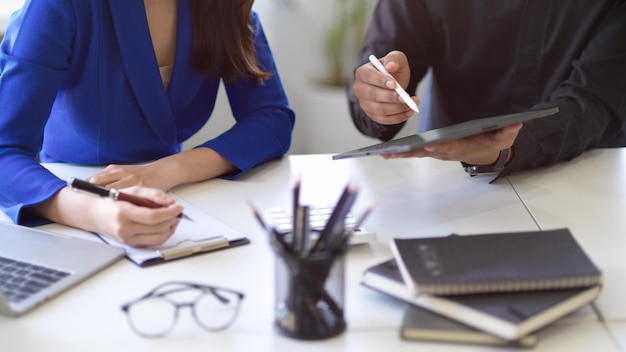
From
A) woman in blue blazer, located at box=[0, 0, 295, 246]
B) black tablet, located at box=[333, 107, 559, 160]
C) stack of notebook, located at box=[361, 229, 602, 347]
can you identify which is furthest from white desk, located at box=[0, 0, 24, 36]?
stack of notebook, located at box=[361, 229, 602, 347]

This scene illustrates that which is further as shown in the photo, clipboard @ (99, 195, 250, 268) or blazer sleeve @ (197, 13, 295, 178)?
blazer sleeve @ (197, 13, 295, 178)

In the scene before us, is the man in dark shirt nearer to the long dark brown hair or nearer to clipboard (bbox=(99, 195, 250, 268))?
the long dark brown hair

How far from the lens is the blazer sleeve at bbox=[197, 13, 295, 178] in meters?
1.38

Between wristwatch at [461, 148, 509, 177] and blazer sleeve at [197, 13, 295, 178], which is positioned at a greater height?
blazer sleeve at [197, 13, 295, 178]

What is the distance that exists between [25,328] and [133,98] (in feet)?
2.18

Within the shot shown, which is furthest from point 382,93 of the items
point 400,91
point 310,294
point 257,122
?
point 310,294

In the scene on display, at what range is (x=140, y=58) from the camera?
4.56ft

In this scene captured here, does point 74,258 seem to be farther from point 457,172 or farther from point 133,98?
point 457,172

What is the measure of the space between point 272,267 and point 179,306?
164mm

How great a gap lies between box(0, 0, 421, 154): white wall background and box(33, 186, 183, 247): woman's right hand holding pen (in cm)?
191

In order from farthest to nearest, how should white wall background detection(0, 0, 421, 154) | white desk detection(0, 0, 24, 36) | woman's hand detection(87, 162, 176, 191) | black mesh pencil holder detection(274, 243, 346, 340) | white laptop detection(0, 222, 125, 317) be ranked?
white wall background detection(0, 0, 421, 154), white desk detection(0, 0, 24, 36), woman's hand detection(87, 162, 176, 191), white laptop detection(0, 222, 125, 317), black mesh pencil holder detection(274, 243, 346, 340)

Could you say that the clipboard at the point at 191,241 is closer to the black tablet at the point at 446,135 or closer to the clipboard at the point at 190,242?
the clipboard at the point at 190,242

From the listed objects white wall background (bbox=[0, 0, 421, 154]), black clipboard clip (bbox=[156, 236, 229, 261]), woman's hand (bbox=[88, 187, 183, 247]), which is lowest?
white wall background (bbox=[0, 0, 421, 154])

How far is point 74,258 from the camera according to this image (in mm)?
1014
